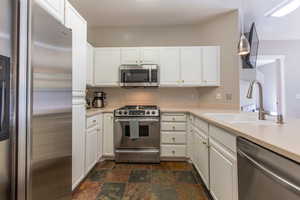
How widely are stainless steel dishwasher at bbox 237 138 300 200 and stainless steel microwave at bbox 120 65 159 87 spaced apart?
231cm


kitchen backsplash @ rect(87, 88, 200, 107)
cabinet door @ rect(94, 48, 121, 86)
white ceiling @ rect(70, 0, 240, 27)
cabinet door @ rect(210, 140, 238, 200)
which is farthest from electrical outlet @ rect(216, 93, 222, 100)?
cabinet door @ rect(94, 48, 121, 86)

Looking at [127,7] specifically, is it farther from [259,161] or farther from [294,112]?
[294,112]

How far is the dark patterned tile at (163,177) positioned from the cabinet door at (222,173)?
0.67m

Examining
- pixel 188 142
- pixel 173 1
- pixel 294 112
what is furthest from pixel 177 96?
pixel 294 112

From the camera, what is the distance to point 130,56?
137 inches

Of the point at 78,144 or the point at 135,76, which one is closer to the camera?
the point at 78,144

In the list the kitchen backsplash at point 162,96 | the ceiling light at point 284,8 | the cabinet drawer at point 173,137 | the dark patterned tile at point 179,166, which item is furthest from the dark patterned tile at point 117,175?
the ceiling light at point 284,8

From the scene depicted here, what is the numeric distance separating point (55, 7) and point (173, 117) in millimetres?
2253

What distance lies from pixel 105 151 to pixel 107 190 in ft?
3.38

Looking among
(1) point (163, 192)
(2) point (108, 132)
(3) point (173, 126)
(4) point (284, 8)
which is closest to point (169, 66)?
(3) point (173, 126)

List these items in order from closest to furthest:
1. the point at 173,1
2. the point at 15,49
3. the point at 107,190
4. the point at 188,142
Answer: the point at 15,49, the point at 107,190, the point at 173,1, the point at 188,142

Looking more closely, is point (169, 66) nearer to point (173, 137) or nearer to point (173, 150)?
point (173, 137)

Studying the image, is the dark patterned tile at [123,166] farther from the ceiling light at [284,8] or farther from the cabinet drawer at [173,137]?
the ceiling light at [284,8]

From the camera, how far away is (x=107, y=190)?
7.08 ft
